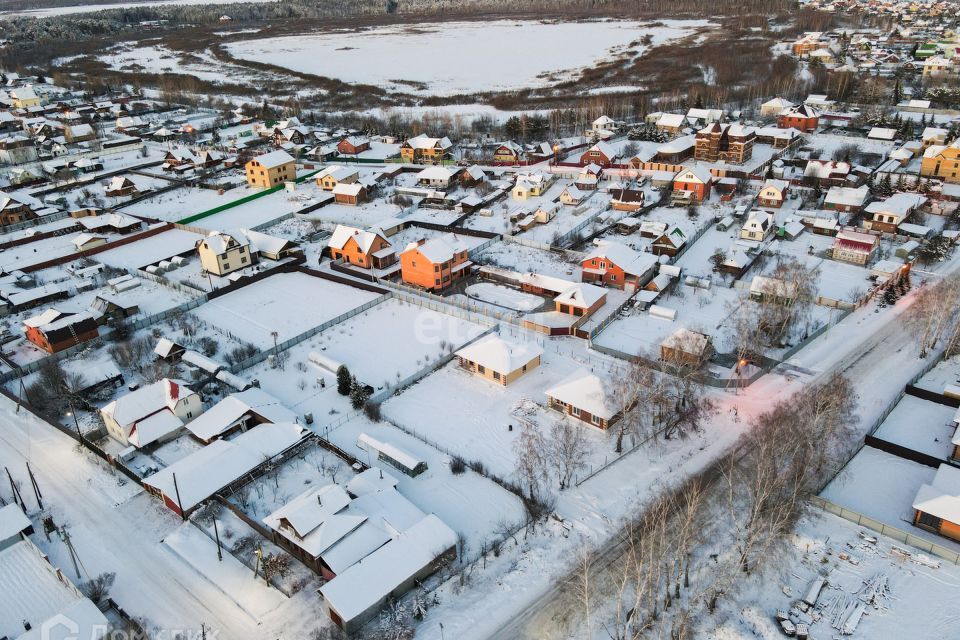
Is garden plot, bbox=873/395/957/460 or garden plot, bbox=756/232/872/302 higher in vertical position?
garden plot, bbox=756/232/872/302

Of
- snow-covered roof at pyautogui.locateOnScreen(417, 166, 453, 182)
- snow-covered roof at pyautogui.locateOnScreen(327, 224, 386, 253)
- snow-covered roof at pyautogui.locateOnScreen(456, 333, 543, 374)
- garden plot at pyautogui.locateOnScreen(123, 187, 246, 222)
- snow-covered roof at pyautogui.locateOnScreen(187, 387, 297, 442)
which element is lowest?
snow-covered roof at pyautogui.locateOnScreen(187, 387, 297, 442)

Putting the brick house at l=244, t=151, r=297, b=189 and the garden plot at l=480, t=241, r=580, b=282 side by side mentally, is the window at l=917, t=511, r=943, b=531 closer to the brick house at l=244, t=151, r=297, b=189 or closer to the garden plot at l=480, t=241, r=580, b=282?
the garden plot at l=480, t=241, r=580, b=282

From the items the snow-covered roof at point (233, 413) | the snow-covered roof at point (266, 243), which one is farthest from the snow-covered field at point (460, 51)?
the snow-covered roof at point (233, 413)

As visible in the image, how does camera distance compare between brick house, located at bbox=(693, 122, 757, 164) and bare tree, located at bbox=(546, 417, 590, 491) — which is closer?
bare tree, located at bbox=(546, 417, 590, 491)


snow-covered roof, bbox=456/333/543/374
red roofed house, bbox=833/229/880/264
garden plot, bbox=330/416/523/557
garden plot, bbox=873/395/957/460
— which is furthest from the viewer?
red roofed house, bbox=833/229/880/264

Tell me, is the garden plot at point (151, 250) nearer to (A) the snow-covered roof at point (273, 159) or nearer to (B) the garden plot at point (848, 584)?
(A) the snow-covered roof at point (273, 159)

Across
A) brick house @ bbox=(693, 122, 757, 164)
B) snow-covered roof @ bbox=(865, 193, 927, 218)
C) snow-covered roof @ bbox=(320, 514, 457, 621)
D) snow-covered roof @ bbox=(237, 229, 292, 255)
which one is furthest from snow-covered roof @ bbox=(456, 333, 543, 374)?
brick house @ bbox=(693, 122, 757, 164)
